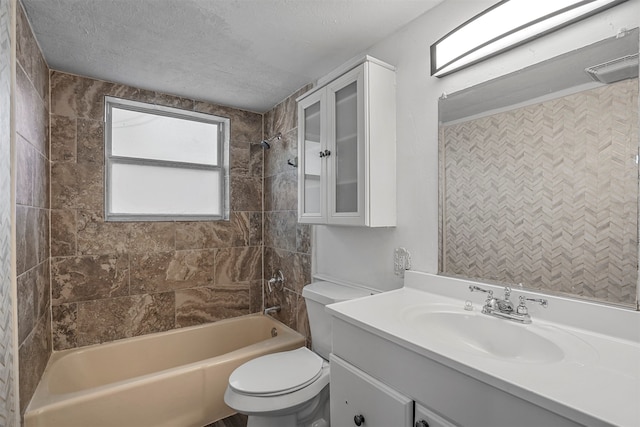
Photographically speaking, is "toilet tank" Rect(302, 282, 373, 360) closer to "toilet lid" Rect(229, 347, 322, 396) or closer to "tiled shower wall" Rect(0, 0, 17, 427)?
"toilet lid" Rect(229, 347, 322, 396)

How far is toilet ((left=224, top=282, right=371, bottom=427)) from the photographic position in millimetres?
1387

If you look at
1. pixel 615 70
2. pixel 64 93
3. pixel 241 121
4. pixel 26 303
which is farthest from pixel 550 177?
pixel 64 93

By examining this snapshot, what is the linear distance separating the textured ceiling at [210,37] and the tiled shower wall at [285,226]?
414mm

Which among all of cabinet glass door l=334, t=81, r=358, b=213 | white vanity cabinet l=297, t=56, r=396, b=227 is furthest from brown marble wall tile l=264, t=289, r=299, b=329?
cabinet glass door l=334, t=81, r=358, b=213

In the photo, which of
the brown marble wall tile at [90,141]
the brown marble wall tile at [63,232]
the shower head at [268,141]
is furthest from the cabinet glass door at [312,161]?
the brown marble wall tile at [63,232]

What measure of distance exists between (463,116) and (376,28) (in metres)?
0.70

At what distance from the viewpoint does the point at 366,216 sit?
147 cm

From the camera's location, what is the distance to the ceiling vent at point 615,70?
88 centimetres

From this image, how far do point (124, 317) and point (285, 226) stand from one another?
4.41 feet

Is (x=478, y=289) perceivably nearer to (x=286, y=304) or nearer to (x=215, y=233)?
(x=286, y=304)

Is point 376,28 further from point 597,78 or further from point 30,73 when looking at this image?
point 30,73

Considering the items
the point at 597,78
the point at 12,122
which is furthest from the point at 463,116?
the point at 12,122

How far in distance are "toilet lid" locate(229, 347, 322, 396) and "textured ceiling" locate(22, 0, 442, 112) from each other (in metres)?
1.76

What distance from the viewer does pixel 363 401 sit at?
1002 mm
